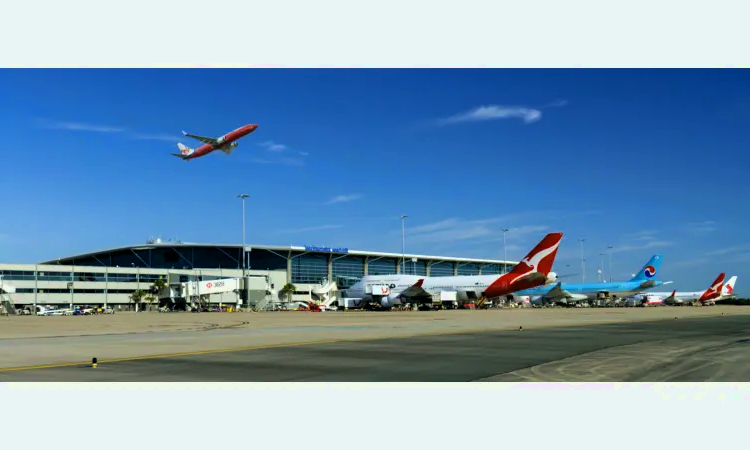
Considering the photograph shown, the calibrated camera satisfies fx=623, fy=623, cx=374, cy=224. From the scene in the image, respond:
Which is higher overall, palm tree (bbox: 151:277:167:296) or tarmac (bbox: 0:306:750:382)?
palm tree (bbox: 151:277:167:296)

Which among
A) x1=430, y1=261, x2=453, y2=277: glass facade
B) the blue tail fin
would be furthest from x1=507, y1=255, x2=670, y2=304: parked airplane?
x1=430, y1=261, x2=453, y2=277: glass facade

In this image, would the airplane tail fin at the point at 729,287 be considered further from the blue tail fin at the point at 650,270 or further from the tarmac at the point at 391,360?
the tarmac at the point at 391,360

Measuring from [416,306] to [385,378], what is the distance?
88.2 m

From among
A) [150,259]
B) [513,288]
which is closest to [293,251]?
[150,259]

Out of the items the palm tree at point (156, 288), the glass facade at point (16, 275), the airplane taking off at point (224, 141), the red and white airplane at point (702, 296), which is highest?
the airplane taking off at point (224, 141)

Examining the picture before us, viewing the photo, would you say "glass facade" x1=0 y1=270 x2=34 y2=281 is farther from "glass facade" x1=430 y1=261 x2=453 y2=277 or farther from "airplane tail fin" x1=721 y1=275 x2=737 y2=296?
"airplane tail fin" x1=721 y1=275 x2=737 y2=296

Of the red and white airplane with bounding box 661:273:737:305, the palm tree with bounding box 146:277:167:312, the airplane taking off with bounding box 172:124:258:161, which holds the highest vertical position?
the airplane taking off with bounding box 172:124:258:161

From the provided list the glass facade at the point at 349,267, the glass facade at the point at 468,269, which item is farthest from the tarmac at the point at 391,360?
the glass facade at the point at 468,269

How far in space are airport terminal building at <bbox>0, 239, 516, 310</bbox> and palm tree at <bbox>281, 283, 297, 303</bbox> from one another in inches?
13.8

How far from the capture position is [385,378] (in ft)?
41.4

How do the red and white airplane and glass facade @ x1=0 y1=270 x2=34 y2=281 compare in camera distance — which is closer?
glass facade @ x1=0 y1=270 x2=34 y2=281

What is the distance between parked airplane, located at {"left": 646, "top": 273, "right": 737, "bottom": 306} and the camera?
112m

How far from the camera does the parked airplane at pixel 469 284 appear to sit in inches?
2958

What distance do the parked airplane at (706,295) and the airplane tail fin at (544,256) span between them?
5354 centimetres
